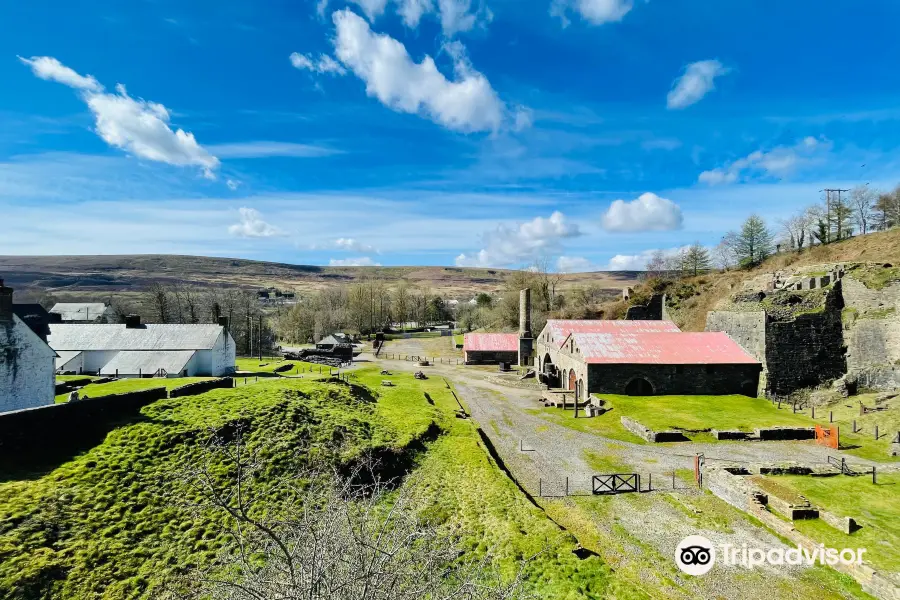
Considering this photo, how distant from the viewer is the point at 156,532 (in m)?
14.5

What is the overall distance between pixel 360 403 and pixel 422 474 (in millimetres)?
9144

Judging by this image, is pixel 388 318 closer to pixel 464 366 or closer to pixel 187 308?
pixel 187 308

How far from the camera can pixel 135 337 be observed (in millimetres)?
43281

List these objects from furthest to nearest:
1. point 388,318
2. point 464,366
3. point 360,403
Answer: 1. point 388,318
2. point 464,366
3. point 360,403

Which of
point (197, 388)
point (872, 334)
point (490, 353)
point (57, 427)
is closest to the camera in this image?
point (57, 427)

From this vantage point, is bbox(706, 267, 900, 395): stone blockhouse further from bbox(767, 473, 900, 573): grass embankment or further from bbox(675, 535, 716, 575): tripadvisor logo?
bbox(675, 535, 716, 575): tripadvisor logo

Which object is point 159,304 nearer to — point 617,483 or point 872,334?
point 617,483

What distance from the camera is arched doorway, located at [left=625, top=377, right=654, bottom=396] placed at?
36438 mm

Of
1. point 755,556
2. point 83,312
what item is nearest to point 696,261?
point 755,556

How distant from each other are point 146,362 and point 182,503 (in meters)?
31.1

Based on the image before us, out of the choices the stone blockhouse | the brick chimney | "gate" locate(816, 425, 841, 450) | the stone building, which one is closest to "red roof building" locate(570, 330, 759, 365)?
the stone building

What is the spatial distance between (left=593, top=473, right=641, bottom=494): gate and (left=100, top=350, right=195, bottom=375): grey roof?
1424 inches

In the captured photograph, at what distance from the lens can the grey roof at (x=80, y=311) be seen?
80.2 meters

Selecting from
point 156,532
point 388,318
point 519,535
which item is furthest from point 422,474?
point 388,318
